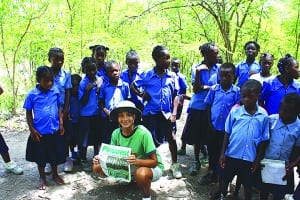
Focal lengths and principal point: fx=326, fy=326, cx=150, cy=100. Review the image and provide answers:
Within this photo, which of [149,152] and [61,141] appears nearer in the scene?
[149,152]

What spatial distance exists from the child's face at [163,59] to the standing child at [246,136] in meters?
1.21

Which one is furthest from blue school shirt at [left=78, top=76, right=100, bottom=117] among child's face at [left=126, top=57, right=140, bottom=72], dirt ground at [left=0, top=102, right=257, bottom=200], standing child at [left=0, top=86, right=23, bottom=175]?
standing child at [left=0, top=86, right=23, bottom=175]

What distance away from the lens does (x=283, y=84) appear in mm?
3844

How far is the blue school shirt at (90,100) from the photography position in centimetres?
455

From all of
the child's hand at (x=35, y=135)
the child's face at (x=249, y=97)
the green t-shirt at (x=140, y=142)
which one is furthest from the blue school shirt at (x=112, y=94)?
the child's face at (x=249, y=97)

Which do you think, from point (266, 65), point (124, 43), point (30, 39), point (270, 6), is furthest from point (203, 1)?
point (30, 39)

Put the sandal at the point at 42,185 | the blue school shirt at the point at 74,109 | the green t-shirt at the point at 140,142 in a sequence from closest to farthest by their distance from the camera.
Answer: the green t-shirt at the point at 140,142 → the sandal at the point at 42,185 → the blue school shirt at the point at 74,109

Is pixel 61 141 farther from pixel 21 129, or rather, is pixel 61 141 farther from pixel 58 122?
pixel 21 129

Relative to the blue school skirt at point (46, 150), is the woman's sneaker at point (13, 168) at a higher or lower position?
lower

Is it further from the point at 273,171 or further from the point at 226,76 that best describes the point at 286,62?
the point at 273,171

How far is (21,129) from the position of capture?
775 centimetres

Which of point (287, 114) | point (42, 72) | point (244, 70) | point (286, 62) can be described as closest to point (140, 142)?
point (42, 72)

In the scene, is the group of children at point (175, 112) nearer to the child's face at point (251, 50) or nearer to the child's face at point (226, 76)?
the child's face at point (226, 76)

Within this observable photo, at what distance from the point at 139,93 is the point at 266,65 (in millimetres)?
1815
